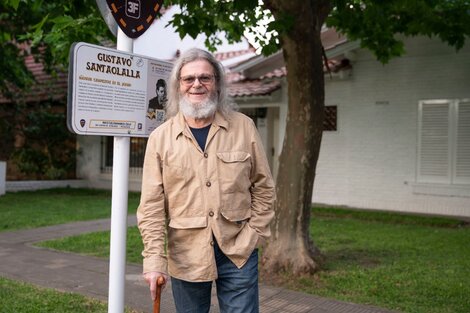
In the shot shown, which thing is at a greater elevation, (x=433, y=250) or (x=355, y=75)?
(x=355, y=75)

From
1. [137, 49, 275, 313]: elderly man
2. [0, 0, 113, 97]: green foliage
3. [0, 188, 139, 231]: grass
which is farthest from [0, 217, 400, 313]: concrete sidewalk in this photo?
[0, 0, 113, 97]: green foliage

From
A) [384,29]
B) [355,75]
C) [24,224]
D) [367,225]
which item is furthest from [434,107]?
[24,224]

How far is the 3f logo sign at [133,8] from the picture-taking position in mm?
3406

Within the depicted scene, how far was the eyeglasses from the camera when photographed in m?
3.03

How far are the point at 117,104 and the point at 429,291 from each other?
12.8 feet

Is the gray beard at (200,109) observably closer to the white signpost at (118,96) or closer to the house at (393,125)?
the white signpost at (118,96)

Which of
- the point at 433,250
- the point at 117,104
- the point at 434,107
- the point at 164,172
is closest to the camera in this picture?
the point at 164,172

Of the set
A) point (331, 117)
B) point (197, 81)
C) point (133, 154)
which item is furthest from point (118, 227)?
point (133, 154)

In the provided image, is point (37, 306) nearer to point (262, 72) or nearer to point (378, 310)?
point (378, 310)

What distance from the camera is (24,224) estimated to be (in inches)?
388

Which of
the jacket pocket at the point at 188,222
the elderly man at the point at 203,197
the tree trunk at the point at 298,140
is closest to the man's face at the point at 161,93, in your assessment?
the elderly man at the point at 203,197

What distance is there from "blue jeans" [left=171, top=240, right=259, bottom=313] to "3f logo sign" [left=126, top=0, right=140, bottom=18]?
4.90ft

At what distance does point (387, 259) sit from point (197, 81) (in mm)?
4954

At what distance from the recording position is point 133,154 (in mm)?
16672
